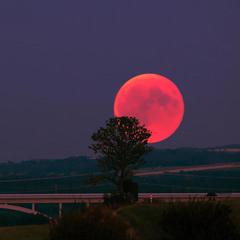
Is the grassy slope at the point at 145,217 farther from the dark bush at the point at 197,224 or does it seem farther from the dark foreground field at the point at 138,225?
the dark bush at the point at 197,224

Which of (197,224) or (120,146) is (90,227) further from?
(120,146)

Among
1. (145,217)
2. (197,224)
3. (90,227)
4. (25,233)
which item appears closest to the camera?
(90,227)

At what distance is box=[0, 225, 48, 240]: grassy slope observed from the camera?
37.5m

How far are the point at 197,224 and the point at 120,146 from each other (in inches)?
904

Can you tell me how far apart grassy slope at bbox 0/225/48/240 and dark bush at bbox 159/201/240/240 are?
7.27 metres

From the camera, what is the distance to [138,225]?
37406mm

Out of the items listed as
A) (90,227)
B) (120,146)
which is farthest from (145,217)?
(120,146)

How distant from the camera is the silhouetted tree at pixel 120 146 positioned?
190 feet

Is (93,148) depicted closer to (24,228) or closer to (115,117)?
(115,117)

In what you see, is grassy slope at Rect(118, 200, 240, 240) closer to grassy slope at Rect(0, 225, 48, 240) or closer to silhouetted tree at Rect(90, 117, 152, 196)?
grassy slope at Rect(0, 225, 48, 240)

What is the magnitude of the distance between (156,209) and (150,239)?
4.08m

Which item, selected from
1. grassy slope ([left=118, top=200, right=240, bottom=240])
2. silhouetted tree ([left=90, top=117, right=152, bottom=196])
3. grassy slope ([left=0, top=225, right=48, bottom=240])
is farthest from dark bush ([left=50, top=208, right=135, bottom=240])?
silhouetted tree ([left=90, top=117, right=152, bottom=196])

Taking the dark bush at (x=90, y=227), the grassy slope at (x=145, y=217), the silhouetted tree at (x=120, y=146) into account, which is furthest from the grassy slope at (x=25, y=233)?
the silhouetted tree at (x=120, y=146)

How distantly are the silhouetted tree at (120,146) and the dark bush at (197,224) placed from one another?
70.1 ft
